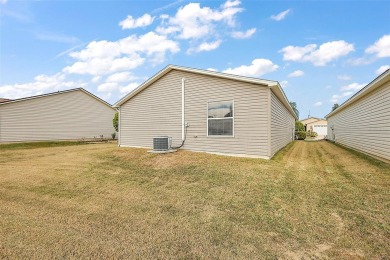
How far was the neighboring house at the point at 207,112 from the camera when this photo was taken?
9.55 meters

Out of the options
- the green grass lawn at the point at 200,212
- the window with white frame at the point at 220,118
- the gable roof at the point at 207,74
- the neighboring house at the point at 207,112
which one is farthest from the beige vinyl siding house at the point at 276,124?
the green grass lawn at the point at 200,212

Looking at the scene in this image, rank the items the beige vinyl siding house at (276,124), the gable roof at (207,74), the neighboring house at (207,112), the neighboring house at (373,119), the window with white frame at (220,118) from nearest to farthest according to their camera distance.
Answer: the neighboring house at (373,119)
the gable roof at (207,74)
the neighboring house at (207,112)
the window with white frame at (220,118)
the beige vinyl siding house at (276,124)

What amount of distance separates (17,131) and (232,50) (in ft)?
66.1

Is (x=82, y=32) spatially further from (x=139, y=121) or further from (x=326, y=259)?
(x=326, y=259)

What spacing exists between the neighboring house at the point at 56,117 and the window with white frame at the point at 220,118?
18.5 metres

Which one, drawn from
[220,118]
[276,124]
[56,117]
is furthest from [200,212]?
[56,117]

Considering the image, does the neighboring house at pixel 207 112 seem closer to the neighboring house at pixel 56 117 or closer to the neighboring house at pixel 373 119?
the neighboring house at pixel 373 119

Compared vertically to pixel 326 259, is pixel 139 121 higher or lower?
higher

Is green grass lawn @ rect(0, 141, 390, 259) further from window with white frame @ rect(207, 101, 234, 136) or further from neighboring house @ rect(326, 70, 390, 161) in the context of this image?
window with white frame @ rect(207, 101, 234, 136)

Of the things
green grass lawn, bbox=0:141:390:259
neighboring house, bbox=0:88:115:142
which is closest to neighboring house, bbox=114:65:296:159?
green grass lawn, bbox=0:141:390:259

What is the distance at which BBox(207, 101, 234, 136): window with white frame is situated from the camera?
33.6 feet

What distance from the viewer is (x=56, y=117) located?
2195 centimetres

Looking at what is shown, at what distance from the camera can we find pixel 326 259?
9.80ft

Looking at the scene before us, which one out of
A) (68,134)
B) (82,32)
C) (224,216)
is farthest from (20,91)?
(224,216)
